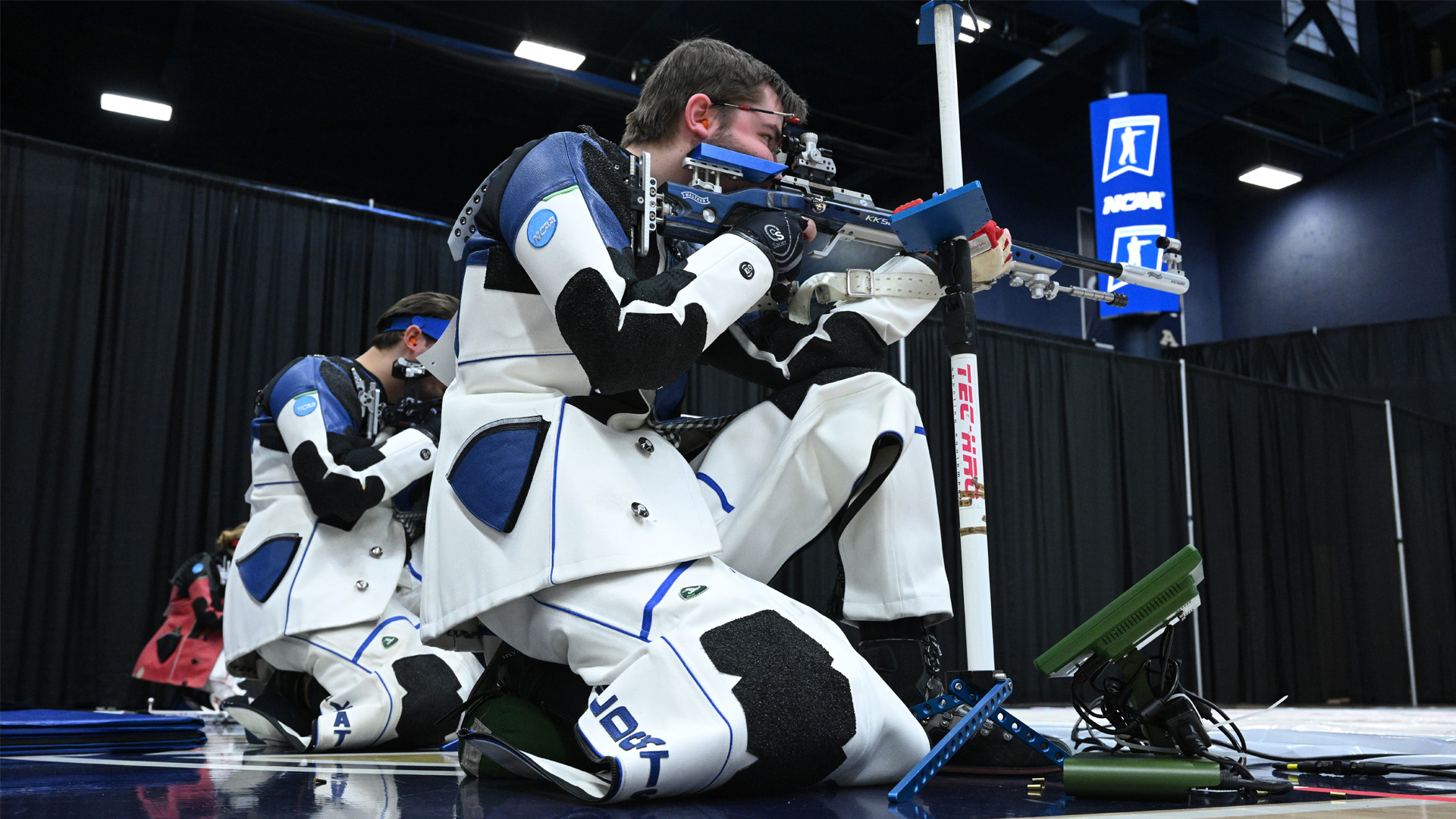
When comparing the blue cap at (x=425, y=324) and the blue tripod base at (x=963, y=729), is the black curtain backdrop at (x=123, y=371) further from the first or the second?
Result: the blue tripod base at (x=963, y=729)

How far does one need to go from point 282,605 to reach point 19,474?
96.9 inches

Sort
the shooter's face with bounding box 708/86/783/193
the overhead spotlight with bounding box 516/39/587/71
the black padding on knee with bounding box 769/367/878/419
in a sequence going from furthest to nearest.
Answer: the overhead spotlight with bounding box 516/39/587/71 → the shooter's face with bounding box 708/86/783/193 → the black padding on knee with bounding box 769/367/878/419

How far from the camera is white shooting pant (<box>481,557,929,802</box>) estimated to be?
1.05 m

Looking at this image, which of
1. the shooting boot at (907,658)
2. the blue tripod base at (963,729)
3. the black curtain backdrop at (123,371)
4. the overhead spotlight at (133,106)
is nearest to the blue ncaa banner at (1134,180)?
the black curtain backdrop at (123,371)

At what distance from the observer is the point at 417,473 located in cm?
239

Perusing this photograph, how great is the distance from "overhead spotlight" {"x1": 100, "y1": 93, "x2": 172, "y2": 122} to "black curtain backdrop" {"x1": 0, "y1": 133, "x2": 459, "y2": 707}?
3.90 m

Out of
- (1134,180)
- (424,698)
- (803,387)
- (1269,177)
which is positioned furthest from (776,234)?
(1269,177)

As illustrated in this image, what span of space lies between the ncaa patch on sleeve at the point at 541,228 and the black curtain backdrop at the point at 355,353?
3.75 metres

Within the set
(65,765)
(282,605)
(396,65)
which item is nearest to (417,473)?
(282,605)

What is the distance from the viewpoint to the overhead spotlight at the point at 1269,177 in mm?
10211

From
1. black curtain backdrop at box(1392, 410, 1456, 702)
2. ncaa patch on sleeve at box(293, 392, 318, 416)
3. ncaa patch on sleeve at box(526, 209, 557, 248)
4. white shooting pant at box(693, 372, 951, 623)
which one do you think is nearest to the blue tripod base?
white shooting pant at box(693, 372, 951, 623)

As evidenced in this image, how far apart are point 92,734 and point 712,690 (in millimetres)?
1534

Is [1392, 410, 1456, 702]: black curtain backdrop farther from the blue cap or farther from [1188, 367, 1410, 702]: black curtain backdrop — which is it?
the blue cap

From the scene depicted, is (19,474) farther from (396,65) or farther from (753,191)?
(396,65)
